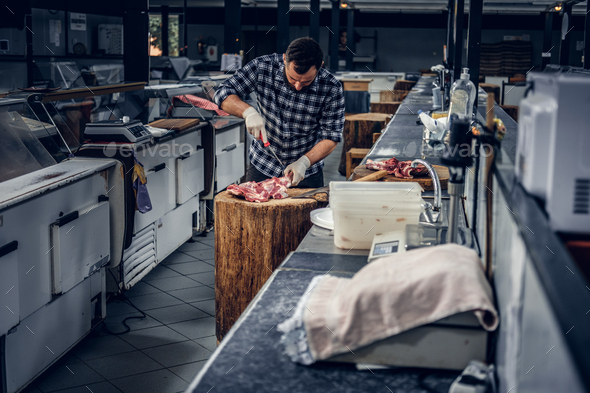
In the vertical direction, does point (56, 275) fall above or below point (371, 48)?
below

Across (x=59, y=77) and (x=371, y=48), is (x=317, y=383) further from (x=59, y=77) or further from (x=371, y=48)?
(x=371, y=48)

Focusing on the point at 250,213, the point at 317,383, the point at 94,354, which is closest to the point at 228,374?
the point at 317,383

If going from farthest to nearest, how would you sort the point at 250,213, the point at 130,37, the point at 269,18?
the point at 269,18 < the point at 130,37 < the point at 250,213

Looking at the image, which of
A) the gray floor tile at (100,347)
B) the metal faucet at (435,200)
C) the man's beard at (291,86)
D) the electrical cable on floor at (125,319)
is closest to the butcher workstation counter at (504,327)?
the metal faucet at (435,200)

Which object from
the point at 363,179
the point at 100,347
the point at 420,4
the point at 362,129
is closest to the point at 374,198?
the point at 363,179

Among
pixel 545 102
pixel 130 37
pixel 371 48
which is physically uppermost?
pixel 371 48

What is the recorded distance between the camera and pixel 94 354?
9.74 ft

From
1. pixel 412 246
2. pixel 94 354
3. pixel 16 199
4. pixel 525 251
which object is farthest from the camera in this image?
pixel 94 354

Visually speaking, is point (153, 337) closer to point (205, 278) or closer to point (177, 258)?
point (205, 278)

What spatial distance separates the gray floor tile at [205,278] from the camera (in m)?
4.07

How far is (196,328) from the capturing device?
3.31 meters

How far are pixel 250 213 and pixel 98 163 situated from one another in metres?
1.05

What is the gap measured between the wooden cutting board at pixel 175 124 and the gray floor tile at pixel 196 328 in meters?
1.65

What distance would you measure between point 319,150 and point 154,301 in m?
1.46
